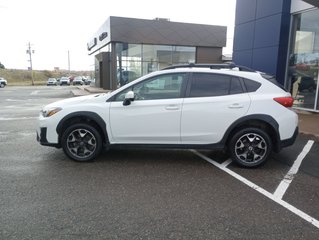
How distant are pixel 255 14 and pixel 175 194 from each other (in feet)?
35.4

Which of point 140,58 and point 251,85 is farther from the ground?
point 140,58

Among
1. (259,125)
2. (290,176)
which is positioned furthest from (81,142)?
(290,176)

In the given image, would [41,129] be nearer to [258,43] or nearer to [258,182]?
[258,182]

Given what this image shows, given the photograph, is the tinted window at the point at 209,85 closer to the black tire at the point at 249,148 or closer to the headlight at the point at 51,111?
the black tire at the point at 249,148

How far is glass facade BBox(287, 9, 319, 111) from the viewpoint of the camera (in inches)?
Result: 429

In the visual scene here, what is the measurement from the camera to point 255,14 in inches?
496

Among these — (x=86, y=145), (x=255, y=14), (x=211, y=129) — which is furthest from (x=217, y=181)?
(x=255, y=14)

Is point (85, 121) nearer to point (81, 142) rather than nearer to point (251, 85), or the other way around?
point (81, 142)

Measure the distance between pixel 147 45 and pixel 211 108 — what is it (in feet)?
74.4

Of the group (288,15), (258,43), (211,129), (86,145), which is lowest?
(86,145)

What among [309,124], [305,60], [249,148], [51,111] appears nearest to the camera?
[249,148]

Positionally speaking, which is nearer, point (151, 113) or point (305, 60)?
point (151, 113)

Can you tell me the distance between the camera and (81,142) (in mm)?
5426

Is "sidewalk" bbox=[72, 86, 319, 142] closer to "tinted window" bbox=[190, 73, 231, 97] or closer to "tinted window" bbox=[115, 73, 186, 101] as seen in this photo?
"tinted window" bbox=[190, 73, 231, 97]
